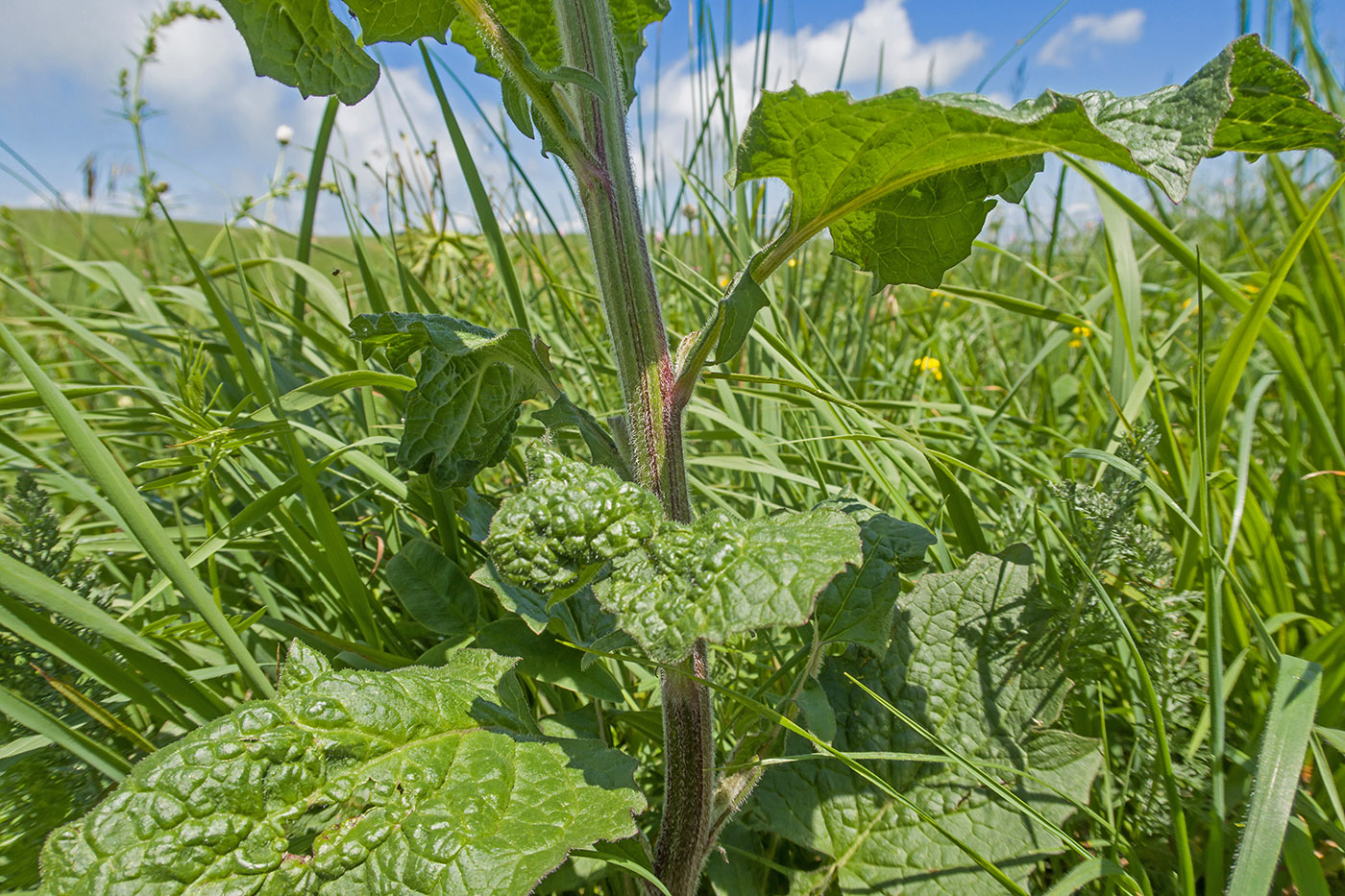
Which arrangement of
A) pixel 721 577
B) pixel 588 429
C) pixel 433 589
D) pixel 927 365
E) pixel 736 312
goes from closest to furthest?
pixel 721 577
pixel 736 312
pixel 588 429
pixel 433 589
pixel 927 365

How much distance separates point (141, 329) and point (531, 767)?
1923 mm

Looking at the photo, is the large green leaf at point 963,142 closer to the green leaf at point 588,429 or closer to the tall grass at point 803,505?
the tall grass at point 803,505

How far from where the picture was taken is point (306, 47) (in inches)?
52.1

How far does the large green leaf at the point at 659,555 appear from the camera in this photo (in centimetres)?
86

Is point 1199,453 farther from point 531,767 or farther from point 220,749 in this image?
point 220,749

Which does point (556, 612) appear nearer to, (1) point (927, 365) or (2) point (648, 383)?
(2) point (648, 383)

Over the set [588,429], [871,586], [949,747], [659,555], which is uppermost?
[588,429]

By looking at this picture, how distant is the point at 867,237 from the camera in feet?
4.25

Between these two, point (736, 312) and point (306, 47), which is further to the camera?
point (306, 47)

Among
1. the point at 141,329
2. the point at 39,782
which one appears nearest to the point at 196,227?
the point at 141,329

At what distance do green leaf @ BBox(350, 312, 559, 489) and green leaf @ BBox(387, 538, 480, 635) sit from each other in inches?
10.2

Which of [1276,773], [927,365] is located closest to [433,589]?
[1276,773]

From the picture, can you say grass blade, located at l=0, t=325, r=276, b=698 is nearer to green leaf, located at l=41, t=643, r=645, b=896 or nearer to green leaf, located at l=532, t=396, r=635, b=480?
green leaf, located at l=41, t=643, r=645, b=896

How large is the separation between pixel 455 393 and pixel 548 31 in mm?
691
